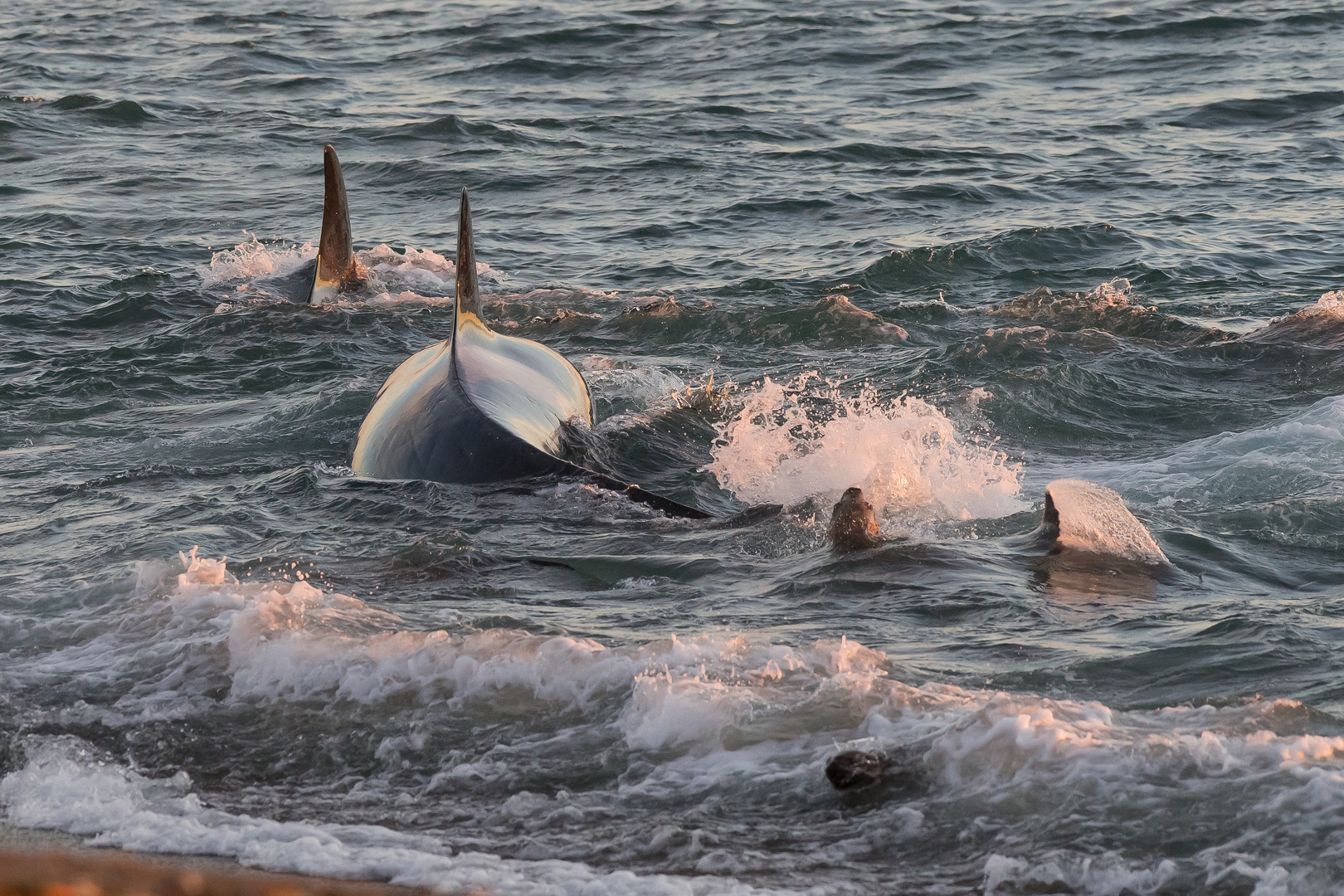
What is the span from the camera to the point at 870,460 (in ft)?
25.4

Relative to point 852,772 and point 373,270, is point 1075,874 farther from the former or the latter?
point 373,270

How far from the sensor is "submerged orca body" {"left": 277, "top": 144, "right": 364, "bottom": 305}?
40.0ft

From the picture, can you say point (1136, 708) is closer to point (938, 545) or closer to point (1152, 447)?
point (938, 545)

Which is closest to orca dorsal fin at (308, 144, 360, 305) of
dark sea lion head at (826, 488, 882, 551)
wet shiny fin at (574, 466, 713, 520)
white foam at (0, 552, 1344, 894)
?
wet shiny fin at (574, 466, 713, 520)

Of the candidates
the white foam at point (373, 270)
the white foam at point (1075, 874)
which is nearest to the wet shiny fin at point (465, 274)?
the white foam at point (373, 270)

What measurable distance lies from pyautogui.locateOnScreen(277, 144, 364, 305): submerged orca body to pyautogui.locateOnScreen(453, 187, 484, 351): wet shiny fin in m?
3.32

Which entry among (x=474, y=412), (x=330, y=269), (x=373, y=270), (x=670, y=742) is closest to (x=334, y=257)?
(x=330, y=269)

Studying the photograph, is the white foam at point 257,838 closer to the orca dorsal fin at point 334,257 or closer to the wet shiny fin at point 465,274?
the wet shiny fin at point 465,274

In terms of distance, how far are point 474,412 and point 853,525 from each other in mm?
2158

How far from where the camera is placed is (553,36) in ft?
77.9

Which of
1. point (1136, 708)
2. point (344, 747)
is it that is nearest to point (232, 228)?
point (344, 747)

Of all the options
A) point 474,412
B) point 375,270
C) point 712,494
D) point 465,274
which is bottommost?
point 712,494

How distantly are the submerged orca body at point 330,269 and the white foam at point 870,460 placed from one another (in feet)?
15.2

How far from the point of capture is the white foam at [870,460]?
7.46m
